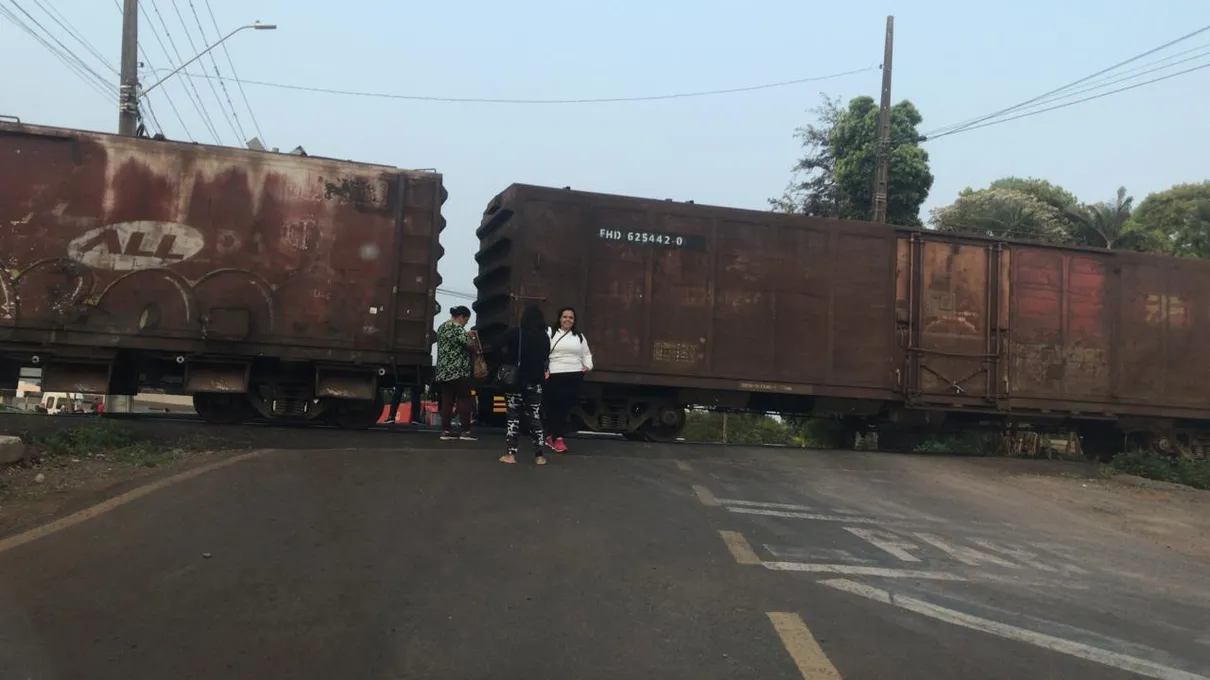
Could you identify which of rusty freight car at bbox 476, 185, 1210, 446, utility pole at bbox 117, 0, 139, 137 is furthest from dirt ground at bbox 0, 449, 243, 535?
utility pole at bbox 117, 0, 139, 137

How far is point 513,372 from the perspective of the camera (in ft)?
29.5

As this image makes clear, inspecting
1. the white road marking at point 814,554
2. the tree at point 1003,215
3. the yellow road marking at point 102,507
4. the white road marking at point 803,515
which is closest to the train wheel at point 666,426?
the white road marking at point 803,515

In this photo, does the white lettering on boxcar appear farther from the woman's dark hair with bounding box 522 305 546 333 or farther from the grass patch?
the grass patch

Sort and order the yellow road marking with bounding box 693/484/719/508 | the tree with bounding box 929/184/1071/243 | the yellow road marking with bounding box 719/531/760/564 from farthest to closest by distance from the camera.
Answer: the tree with bounding box 929/184/1071/243
the yellow road marking with bounding box 693/484/719/508
the yellow road marking with bounding box 719/531/760/564

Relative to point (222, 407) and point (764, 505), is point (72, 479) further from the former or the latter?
point (764, 505)

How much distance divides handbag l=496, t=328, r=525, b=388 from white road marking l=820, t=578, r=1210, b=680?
4.15 metres

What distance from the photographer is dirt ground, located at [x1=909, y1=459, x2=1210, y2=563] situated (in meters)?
8.73

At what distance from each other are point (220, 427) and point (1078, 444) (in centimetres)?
1346

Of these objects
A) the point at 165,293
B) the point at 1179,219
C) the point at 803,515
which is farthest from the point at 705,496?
the point at 1179,219

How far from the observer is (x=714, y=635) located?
4605mm

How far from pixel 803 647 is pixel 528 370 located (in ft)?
16.5

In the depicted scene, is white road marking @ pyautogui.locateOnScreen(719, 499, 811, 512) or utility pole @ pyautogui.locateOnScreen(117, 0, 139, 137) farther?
utility pole @ pyautogui.locateOnScreen(117, 0, 139, 137)

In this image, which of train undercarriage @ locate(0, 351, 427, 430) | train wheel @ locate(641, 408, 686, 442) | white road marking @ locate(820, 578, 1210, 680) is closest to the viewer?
white road marking @ locate(820, 578, 1210, 680)

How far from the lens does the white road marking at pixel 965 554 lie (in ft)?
22.0
